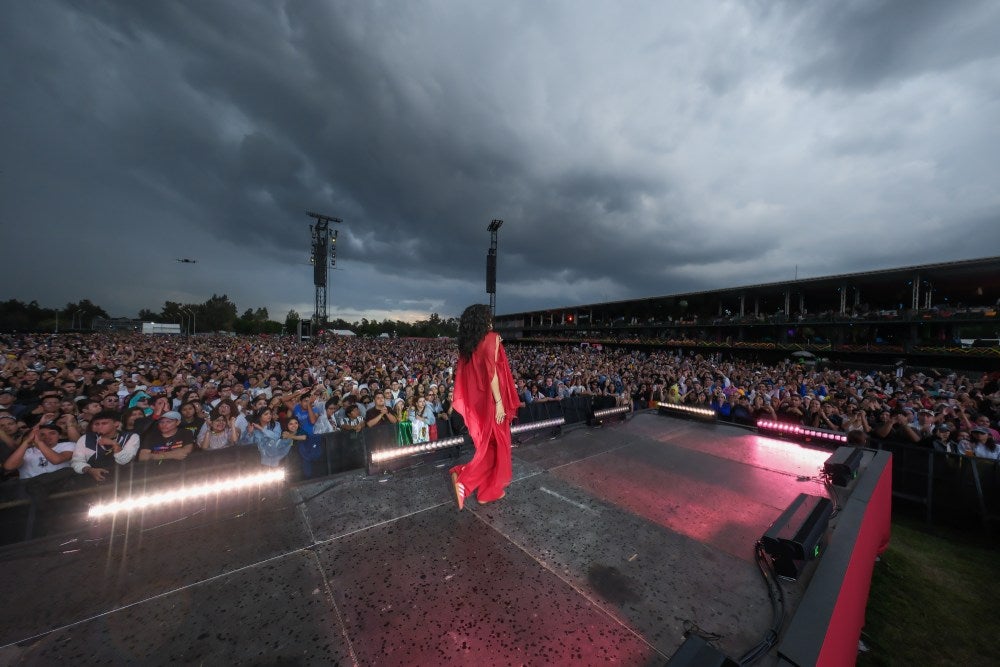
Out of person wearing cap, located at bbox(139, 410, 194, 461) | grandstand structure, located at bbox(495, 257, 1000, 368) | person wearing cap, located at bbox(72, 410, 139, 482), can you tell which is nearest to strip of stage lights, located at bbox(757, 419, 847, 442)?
person wearing cap, located at bbox(139, 410, 194, 461)

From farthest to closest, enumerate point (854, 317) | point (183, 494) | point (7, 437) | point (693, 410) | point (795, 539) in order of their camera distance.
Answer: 1. point (854, 317)
2. point (693, 410)
3. point (7, 437)
4. point (183, 494)
5. point (795, 539)

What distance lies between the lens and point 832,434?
636 cm

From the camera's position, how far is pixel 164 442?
187 inches

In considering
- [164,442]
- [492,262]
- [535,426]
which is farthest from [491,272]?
[164,442]

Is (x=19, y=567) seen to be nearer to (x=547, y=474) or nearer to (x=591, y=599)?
(x=591, y=599)

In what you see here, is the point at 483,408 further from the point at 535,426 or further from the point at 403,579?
the point at 535,426

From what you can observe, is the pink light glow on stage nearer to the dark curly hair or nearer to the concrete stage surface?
the concrete stage surface

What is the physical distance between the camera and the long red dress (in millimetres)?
3797

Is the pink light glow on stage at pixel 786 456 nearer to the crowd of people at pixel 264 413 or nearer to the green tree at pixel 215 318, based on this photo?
the crowd of people at pixel 264 413

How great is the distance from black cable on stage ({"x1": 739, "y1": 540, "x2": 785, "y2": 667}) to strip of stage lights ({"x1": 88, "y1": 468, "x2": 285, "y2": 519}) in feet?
16.1

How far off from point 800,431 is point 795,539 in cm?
538

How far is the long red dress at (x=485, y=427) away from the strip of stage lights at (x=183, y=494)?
252 cm

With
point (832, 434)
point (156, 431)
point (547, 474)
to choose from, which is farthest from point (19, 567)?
point (832, 434)

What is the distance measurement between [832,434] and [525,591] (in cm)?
702
